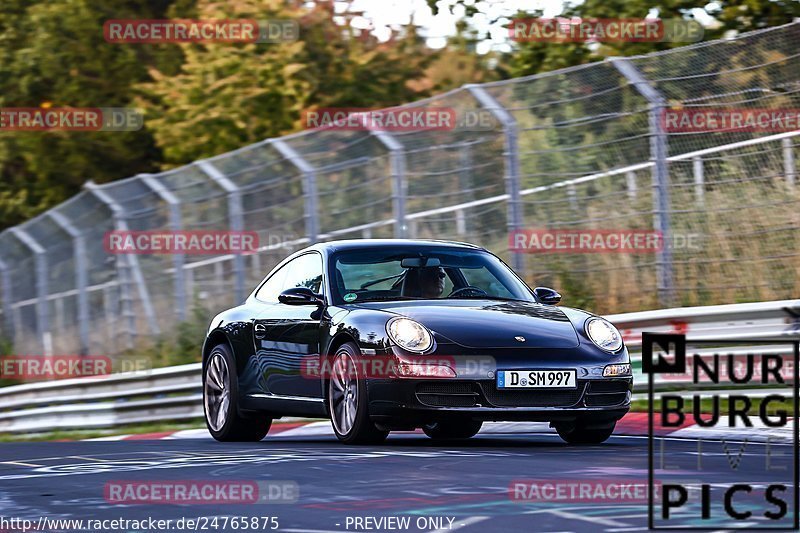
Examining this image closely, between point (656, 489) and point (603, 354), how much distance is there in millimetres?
2619

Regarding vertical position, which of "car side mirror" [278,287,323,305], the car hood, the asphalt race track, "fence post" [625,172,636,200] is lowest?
the asphalt race track

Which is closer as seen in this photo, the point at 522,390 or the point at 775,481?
the point at 775,481

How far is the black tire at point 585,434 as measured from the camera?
9961mm

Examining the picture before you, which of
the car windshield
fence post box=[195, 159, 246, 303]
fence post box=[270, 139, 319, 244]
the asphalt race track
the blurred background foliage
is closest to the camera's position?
the asphalt race track

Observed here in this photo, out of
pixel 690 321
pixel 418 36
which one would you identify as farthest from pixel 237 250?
pixel 418 36

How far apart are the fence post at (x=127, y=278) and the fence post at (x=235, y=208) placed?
206cm

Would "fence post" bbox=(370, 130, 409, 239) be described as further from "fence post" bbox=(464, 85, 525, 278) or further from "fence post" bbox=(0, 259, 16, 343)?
"fence post" bbox=(0, 259, 16, 343)

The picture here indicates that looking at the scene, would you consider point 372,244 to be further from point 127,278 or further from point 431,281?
point 127,278

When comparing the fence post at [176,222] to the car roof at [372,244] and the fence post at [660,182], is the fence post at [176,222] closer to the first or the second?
the fence post at [660,182]

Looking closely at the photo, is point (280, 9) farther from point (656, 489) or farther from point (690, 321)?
point (656, 489)

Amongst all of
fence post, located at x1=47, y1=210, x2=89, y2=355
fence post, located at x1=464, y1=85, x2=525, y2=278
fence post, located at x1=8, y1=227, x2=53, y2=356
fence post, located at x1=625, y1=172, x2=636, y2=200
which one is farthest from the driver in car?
fence post, located at x1=8, y1=227, x2=53, y2=356

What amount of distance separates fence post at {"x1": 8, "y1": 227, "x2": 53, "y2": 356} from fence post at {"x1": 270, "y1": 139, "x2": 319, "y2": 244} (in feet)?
20.7

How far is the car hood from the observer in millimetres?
9469

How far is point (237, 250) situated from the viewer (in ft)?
60.5
